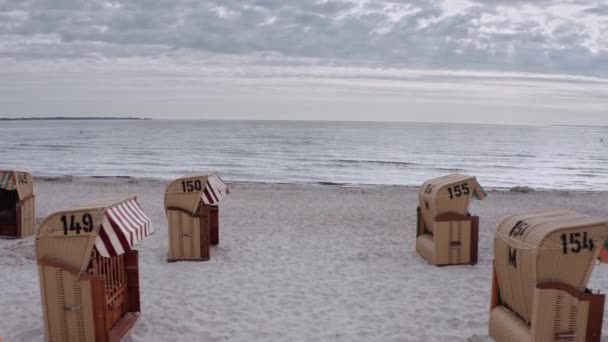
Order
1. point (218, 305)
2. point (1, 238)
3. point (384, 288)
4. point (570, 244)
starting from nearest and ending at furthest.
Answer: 1. point (570, 244)
2. point (218, 305)
3. point (384, 288)
4. point (1, 238)

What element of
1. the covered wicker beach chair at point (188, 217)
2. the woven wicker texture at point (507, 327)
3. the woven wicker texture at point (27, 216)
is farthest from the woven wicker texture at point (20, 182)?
the woven wicker texture at point (507, 327)

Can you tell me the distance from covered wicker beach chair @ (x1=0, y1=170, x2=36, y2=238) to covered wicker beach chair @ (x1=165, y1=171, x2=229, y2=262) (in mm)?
4031

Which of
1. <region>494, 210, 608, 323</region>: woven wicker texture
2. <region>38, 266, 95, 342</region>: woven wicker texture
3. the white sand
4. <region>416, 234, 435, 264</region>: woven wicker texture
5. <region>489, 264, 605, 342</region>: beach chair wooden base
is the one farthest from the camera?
<region>416, 234, 435, 264</region>: woven wicker texture

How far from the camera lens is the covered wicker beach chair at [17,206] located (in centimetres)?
1092

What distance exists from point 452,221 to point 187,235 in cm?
473

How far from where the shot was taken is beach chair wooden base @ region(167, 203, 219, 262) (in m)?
9.23

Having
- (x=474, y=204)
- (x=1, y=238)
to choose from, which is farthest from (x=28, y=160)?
(x=474, y=204)

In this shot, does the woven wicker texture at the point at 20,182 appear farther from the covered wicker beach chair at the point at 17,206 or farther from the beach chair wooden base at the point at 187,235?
the beach chair wooden base at the point at 187,235

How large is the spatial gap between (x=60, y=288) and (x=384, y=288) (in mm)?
4657

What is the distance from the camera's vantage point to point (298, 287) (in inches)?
314

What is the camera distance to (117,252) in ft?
17.3

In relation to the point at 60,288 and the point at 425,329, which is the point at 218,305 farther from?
the point at 425,329

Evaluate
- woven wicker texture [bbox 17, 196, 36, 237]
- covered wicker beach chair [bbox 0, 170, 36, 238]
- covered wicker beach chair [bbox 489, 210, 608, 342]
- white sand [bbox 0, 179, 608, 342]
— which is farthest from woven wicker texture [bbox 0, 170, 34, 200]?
covered wicker beach chair [bbox 489, 210, 608, 342]

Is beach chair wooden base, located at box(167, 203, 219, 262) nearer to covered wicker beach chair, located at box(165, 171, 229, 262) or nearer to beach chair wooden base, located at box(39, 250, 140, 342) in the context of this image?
covered wicker beach chair, located at box(165, 171, 229, 262)
